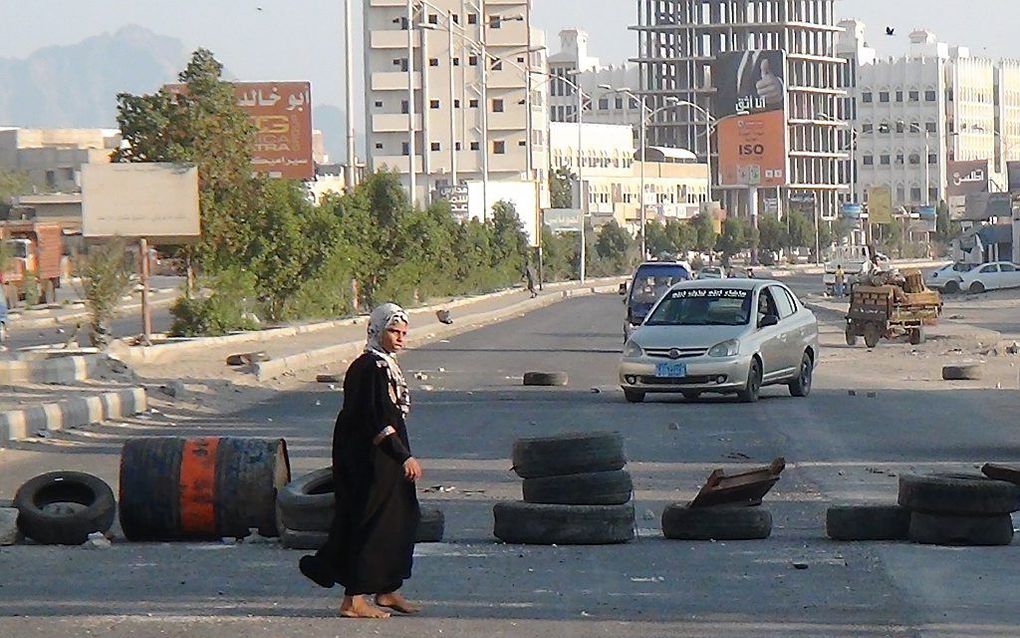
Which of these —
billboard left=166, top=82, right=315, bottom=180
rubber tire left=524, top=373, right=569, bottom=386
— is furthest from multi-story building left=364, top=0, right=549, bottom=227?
rubber tire left=524, top=373, right=569, bottom=386

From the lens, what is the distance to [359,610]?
29.2ft

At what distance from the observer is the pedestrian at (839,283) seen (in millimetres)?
76569

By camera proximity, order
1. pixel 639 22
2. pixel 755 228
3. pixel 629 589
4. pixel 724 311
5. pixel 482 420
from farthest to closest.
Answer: pixel 639 22
pixel 755 228
pixel 724 311
pixel 482 420
pixel 629 589

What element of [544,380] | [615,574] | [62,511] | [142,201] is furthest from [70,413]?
[142,201]

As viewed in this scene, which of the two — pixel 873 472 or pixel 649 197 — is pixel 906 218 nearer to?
pixel 649 197

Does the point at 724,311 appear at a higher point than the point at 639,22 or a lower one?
lower

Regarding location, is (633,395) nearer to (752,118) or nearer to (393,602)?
(393,602)

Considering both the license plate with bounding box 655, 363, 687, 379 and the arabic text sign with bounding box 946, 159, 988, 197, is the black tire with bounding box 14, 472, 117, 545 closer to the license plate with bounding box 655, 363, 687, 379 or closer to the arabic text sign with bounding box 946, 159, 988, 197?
the license plate with bounding box 655, 363, 687, 379

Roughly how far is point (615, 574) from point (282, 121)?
49.0 m

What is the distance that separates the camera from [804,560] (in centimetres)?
1071

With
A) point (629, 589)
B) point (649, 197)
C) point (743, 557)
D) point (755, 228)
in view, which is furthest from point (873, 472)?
point (649, 197)

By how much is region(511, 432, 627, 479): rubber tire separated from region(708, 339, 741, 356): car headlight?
11.0 metres

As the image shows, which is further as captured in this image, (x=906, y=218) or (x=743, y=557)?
(x=906, y=218)

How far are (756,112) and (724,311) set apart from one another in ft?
507
